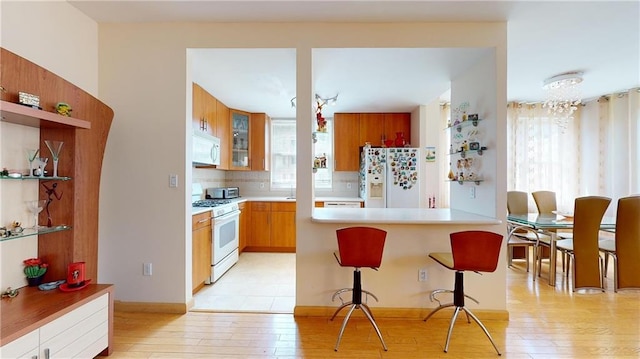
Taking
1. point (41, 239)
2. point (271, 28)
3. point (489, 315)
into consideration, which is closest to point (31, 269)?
point (41, 239)

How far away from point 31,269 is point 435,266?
3024 millimetres

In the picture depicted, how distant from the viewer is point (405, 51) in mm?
2549

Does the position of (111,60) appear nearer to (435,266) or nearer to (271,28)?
(271,28)

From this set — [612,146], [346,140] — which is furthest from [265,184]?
[612,146]

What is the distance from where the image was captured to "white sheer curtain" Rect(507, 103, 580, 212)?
4824 millimetres

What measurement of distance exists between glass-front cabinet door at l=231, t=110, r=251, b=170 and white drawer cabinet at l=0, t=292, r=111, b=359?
2.99 metres

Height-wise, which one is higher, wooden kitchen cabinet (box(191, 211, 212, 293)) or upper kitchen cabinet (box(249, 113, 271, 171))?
upper kitchen cabinet (box(249, 113, 271, 171))

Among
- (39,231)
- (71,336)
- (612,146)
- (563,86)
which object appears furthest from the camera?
(612,146)

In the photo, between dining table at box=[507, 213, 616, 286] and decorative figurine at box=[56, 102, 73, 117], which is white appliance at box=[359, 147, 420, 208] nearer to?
dining table at box=[507, 213, 616, 286]

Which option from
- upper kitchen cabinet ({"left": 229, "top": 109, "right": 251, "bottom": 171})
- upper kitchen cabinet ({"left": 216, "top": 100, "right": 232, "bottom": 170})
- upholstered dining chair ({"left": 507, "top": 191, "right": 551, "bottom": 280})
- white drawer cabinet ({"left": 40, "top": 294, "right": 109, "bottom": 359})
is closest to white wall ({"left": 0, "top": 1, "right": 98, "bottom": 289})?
white drawer cabinet ({"left": 40, "top": 294, "right": 109, "bottom": 359})

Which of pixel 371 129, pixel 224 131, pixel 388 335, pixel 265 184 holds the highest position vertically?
pixel 371 129

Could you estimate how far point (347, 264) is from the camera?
2.10 m

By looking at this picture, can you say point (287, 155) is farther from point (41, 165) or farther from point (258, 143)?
point (41, 165)

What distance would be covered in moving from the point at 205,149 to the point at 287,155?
6.53ft
